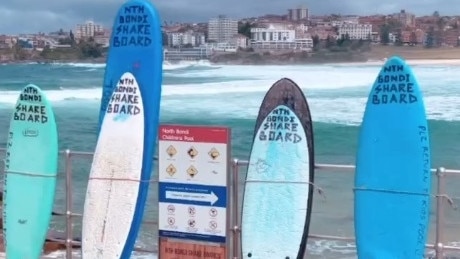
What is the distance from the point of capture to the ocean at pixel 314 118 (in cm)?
1044

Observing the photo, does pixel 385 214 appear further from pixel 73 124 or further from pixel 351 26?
pixel 351 26

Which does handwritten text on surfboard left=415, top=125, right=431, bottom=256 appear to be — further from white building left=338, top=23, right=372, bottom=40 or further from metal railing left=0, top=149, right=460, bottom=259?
white building left=338, top=23, right=372, bottom=40

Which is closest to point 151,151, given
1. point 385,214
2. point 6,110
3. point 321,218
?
point 385,214

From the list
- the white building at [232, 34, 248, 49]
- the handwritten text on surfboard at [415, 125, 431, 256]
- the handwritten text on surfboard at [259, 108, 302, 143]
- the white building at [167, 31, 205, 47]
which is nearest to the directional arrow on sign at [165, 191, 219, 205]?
the handwritten text on surfboard at [259, 108, 302, 143]

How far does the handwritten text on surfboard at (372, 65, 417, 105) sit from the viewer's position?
4.47 metres

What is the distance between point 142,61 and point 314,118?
80.7 ft

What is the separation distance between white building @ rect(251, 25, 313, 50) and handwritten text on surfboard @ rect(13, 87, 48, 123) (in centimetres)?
6399

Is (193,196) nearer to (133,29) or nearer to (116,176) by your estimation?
(116,176)

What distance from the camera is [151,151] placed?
507 centimetres

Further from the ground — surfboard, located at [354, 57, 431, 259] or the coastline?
surfboard, located at [354, 57, 431, 259]

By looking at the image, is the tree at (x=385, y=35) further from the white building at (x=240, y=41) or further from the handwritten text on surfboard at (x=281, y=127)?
the handwritten text on surfboard at (x=281, y=127)

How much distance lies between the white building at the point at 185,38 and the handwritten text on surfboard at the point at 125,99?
6423cm

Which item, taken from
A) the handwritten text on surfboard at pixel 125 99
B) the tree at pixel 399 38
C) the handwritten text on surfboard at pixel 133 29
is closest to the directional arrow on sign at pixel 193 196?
the handwritten text on surfboard at pixel 125 99

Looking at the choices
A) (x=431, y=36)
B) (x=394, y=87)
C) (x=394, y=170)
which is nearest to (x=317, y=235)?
(x=394, y=170)
